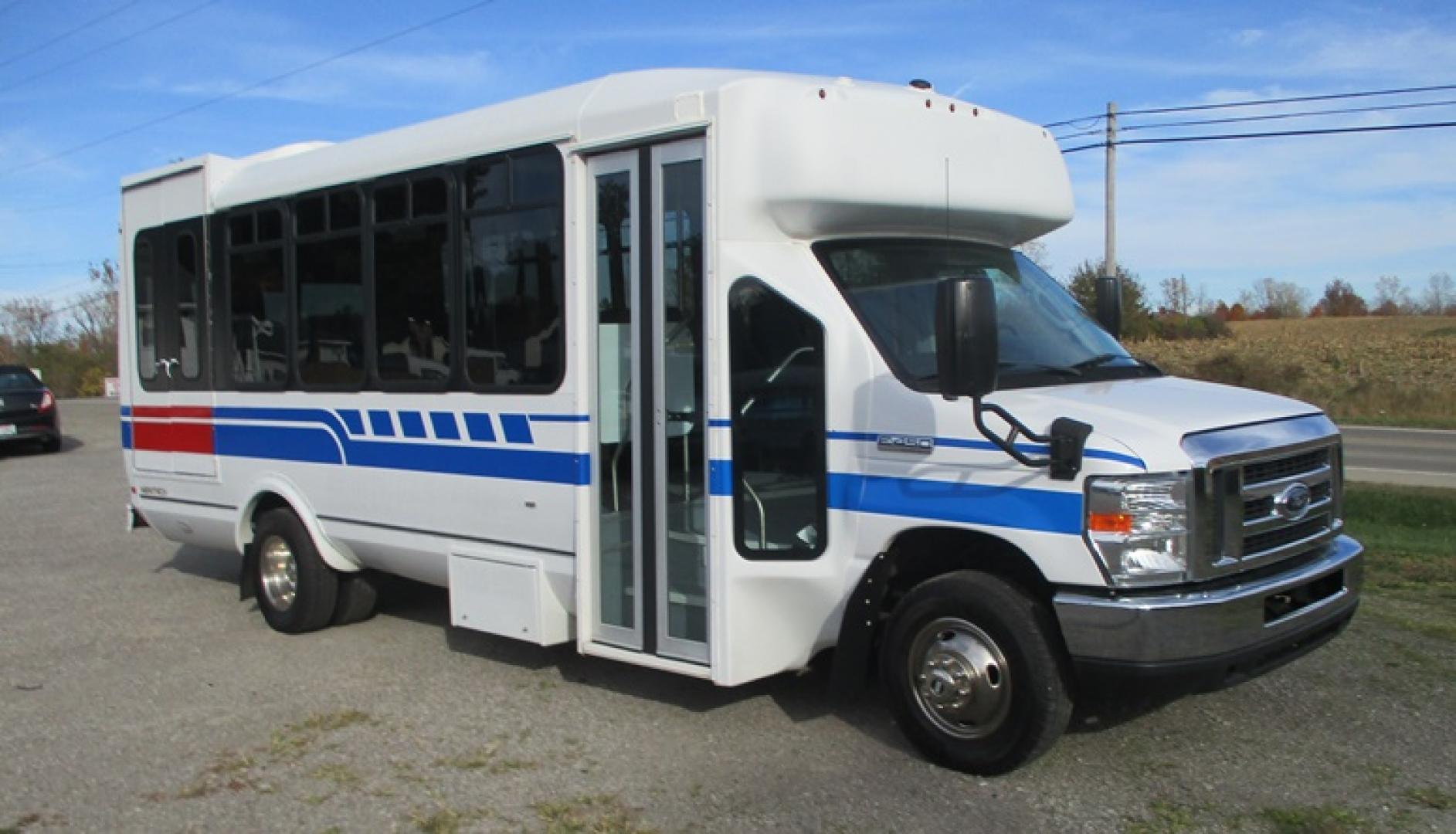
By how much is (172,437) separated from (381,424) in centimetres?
252

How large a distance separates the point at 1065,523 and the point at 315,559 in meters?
5.02

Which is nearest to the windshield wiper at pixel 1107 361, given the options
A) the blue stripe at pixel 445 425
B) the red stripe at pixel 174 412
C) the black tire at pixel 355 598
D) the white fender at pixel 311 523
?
the blue stripe at pixel 445 425

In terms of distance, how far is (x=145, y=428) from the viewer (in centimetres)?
907

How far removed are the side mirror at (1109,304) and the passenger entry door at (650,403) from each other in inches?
96.5

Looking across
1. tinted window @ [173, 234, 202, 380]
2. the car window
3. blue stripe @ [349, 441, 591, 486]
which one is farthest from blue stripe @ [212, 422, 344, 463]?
the car window

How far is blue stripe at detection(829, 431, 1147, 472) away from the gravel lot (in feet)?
4.43

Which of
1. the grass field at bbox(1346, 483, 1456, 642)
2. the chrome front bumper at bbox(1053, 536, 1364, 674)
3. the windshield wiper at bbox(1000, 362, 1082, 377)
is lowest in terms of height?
the grass field at bbox(1346, 483, 1456, 642)

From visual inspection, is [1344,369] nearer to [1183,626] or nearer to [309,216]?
[309,216]

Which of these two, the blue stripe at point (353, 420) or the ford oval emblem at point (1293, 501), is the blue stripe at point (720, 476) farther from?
the blue stripe at point (353, 420)

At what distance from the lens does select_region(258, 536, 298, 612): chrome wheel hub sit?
8062mm

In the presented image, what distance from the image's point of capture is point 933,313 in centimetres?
553

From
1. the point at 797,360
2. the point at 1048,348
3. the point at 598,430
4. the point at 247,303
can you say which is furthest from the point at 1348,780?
the point at 247,303

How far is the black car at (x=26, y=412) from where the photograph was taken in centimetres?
2183

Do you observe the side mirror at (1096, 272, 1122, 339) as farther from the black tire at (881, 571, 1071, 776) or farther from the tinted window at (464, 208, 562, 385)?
the tinted window at (464, 208, 562, 385)
